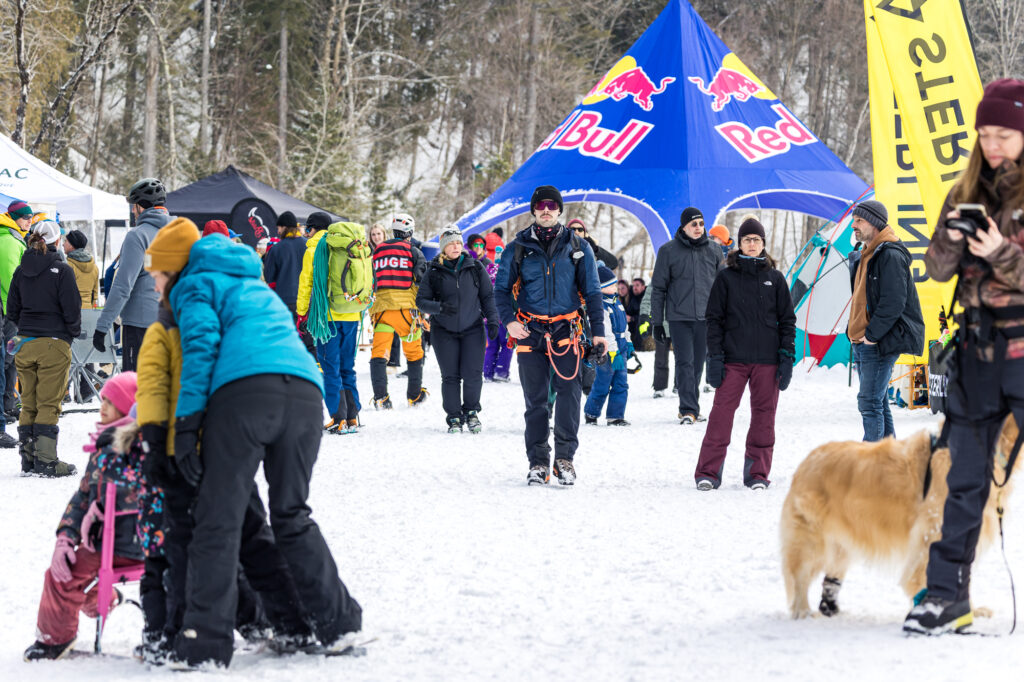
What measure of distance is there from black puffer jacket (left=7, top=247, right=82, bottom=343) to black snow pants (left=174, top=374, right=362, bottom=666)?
4.79 metres

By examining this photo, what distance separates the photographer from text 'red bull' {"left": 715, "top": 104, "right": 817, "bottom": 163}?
52.0ft

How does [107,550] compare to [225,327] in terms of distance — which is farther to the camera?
[107,550]

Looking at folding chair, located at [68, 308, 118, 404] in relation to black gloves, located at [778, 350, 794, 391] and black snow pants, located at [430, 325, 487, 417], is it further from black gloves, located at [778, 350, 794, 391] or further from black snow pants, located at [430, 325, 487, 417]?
black gloves, located at [778, 350, 794, 391]

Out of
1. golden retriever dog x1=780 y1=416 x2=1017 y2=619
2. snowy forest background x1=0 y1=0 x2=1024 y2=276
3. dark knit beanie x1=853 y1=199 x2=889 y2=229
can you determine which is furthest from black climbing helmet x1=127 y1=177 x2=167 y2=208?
snowy forest background x1=0 y1=0 x2=1024 y2=276

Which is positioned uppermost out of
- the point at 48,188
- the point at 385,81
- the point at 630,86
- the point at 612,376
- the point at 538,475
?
the point at 385,81

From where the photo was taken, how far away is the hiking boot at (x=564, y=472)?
301 inches

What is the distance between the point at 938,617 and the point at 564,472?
401cm

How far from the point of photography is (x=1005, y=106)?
3678 mm

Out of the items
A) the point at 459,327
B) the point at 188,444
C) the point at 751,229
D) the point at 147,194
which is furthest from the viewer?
the point at 459,327

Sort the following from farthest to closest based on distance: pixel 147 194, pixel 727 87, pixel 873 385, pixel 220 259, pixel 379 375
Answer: pixel 727 87 → pixel 379 375 → pixel 147 194 → pixel 873 385 → pixel 220 259

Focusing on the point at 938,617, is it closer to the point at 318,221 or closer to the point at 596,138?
the point at 318,221

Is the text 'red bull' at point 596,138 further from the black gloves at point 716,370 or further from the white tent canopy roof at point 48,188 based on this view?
the black gloves at point 716,370

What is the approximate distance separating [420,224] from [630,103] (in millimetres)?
22450

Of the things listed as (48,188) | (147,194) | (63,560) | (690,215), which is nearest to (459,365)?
(690,215)
